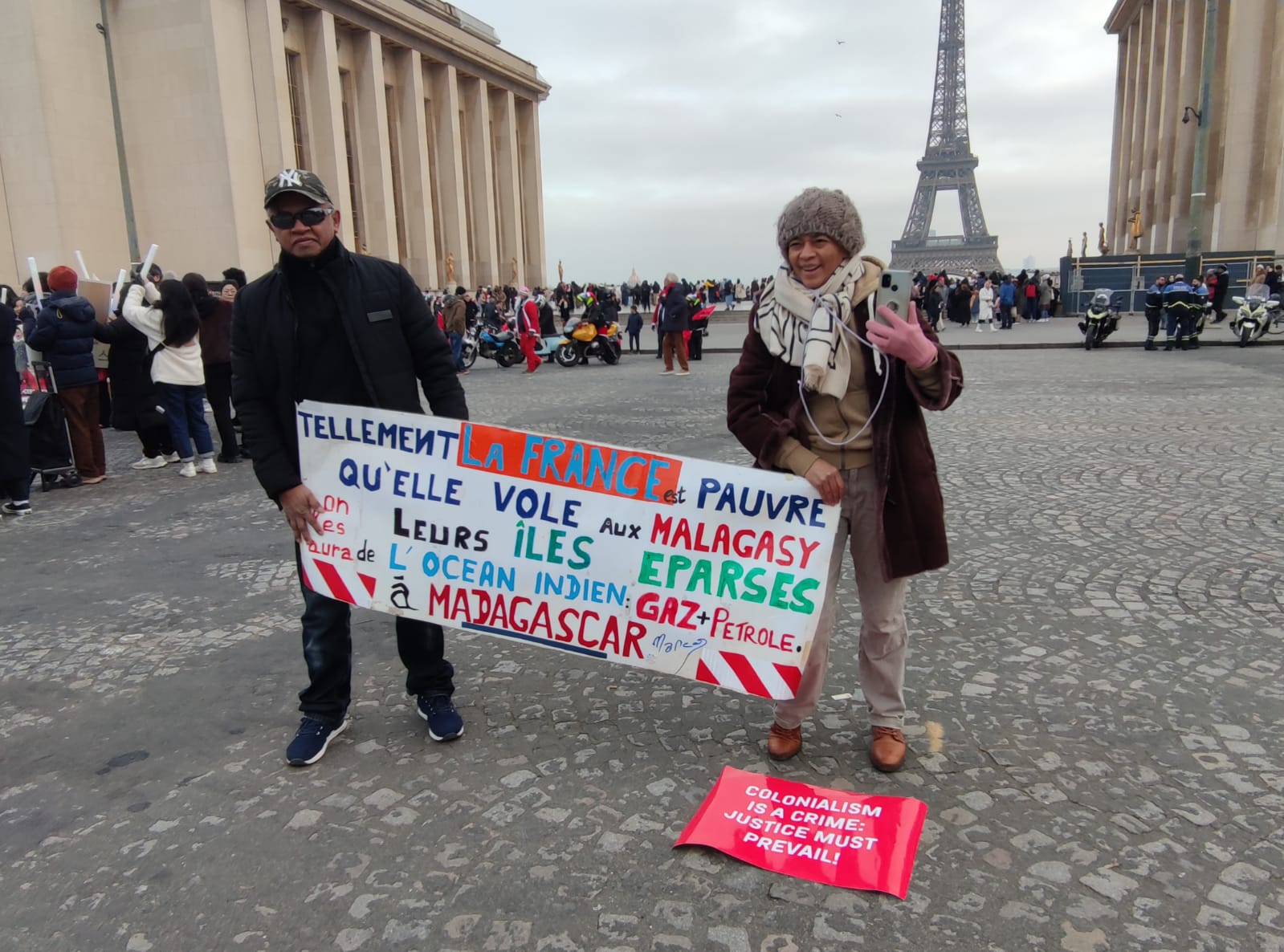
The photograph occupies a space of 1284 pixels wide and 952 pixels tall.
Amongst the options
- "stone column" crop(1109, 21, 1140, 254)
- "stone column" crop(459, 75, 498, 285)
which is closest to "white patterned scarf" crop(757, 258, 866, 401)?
"stone column" crop(459, 75, 498, 285)

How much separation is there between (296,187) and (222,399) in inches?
268

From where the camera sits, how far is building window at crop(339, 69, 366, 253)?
45.8 metres

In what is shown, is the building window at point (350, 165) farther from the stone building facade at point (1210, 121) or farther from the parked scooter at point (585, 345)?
the stone building facade at point (1210, 121)

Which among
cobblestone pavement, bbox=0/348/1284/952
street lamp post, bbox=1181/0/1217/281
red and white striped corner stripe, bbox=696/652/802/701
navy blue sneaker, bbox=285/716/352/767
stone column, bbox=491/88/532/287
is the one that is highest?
stone column, bbox=491/88/532/287

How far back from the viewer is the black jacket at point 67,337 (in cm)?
756

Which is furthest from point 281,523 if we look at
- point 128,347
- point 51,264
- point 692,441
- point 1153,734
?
point 51,264

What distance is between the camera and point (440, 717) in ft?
10.4

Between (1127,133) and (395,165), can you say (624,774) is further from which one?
(1127,133)

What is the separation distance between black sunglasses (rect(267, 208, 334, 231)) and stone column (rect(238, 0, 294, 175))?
37499mm

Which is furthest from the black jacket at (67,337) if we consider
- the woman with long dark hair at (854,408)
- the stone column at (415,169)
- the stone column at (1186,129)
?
the stone column at (1186,129)

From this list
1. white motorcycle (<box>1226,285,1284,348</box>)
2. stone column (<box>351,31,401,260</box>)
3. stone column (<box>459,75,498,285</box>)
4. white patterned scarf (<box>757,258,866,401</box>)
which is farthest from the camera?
stone column (<box>459,75,498,285</box>)

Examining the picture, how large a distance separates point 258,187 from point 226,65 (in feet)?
14.5

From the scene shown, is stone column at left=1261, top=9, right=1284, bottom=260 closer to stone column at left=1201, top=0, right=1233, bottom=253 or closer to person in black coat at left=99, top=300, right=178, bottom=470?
stone column at left=1201, top=0, right=1233, bottom=253

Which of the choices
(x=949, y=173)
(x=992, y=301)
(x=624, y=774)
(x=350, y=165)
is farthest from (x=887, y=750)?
(x=949, y=173)
